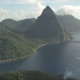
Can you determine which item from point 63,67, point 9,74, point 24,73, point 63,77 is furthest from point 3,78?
point 63,67

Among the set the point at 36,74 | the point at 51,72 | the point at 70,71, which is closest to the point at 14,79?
the point at 36,74

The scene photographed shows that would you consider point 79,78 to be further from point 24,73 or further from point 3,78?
point 3,78

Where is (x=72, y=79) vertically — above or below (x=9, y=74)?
below

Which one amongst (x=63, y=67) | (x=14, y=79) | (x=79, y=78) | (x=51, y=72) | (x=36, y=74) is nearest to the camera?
(x=14, y=79)

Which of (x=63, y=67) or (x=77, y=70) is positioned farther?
(x=63, y=67)

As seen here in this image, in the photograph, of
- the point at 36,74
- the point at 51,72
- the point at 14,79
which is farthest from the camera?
the point at 51,72

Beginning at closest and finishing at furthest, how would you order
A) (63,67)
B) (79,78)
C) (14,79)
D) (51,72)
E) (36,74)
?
(14,79), (36,74), (79,78), (51,72), (63,67)

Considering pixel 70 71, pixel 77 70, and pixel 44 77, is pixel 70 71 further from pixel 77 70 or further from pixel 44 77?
pixel 44 77

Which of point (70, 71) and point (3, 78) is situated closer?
point (3, 78)

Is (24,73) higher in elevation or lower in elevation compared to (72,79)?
higher
